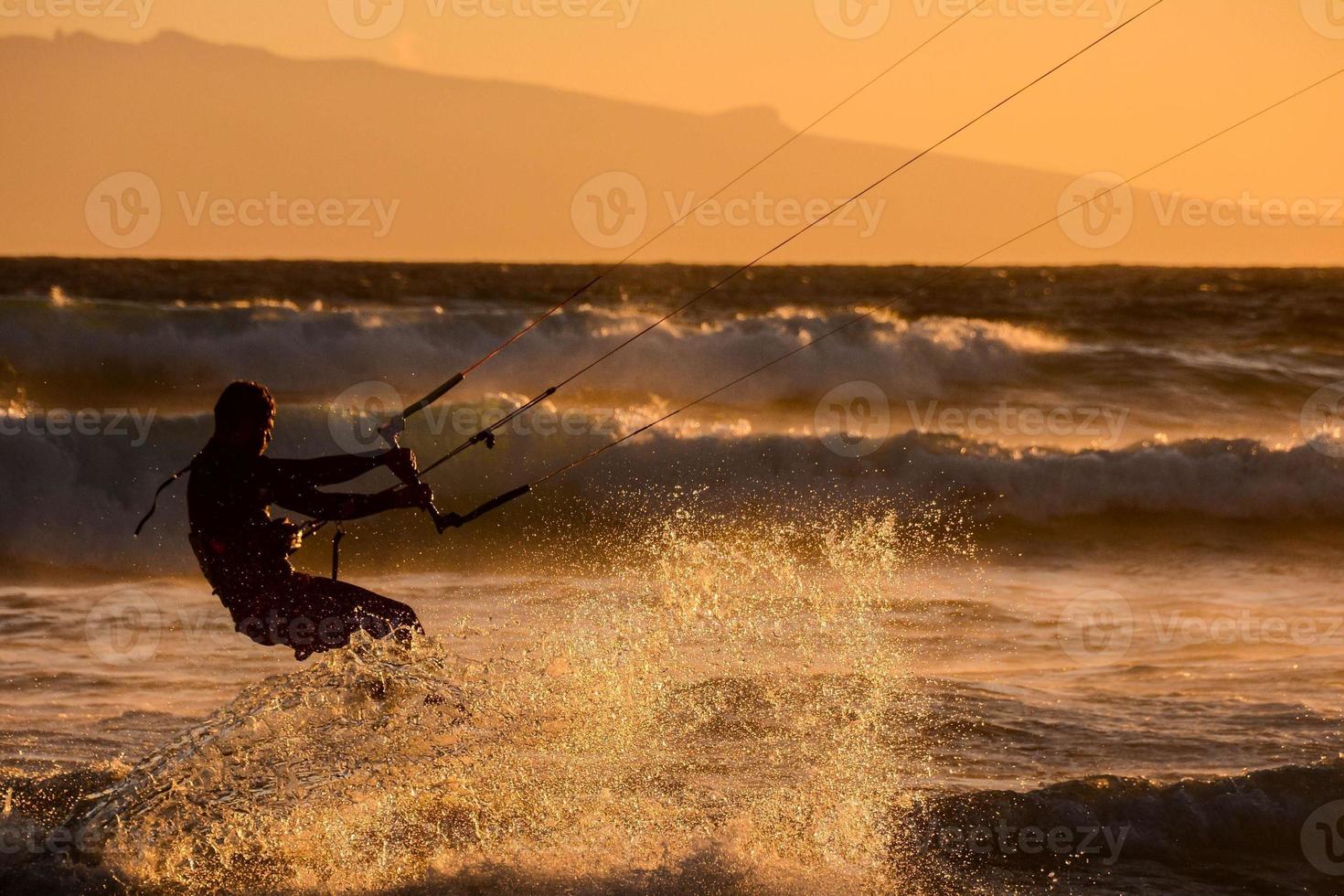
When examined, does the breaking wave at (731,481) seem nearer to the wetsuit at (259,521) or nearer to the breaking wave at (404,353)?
the breaking wave at (404,353)

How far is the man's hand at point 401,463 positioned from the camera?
7.55 metres

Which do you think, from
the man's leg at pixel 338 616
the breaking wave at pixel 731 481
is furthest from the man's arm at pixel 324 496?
the breaking wave at pixel 731 481

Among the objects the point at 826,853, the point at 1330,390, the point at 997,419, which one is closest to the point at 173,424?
the point at 997,419

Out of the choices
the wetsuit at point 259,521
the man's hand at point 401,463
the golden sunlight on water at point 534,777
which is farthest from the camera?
Result: the wetsuit at point 259,521

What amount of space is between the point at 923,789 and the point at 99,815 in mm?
4174

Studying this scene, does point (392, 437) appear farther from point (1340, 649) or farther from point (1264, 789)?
point (1340, 649)

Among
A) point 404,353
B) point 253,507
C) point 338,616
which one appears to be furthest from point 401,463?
point 404,353

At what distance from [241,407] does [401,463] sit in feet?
3.11

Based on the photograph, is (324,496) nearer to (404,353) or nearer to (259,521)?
(259,521)

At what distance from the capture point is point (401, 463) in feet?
24.9

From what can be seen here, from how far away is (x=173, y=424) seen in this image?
22.0 m

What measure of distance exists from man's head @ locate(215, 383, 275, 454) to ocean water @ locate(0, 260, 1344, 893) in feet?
4.34

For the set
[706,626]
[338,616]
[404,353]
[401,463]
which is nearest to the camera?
[401,463]

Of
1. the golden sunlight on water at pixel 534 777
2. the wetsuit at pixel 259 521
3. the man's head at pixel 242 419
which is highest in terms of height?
the man's head at pixel 242 419
